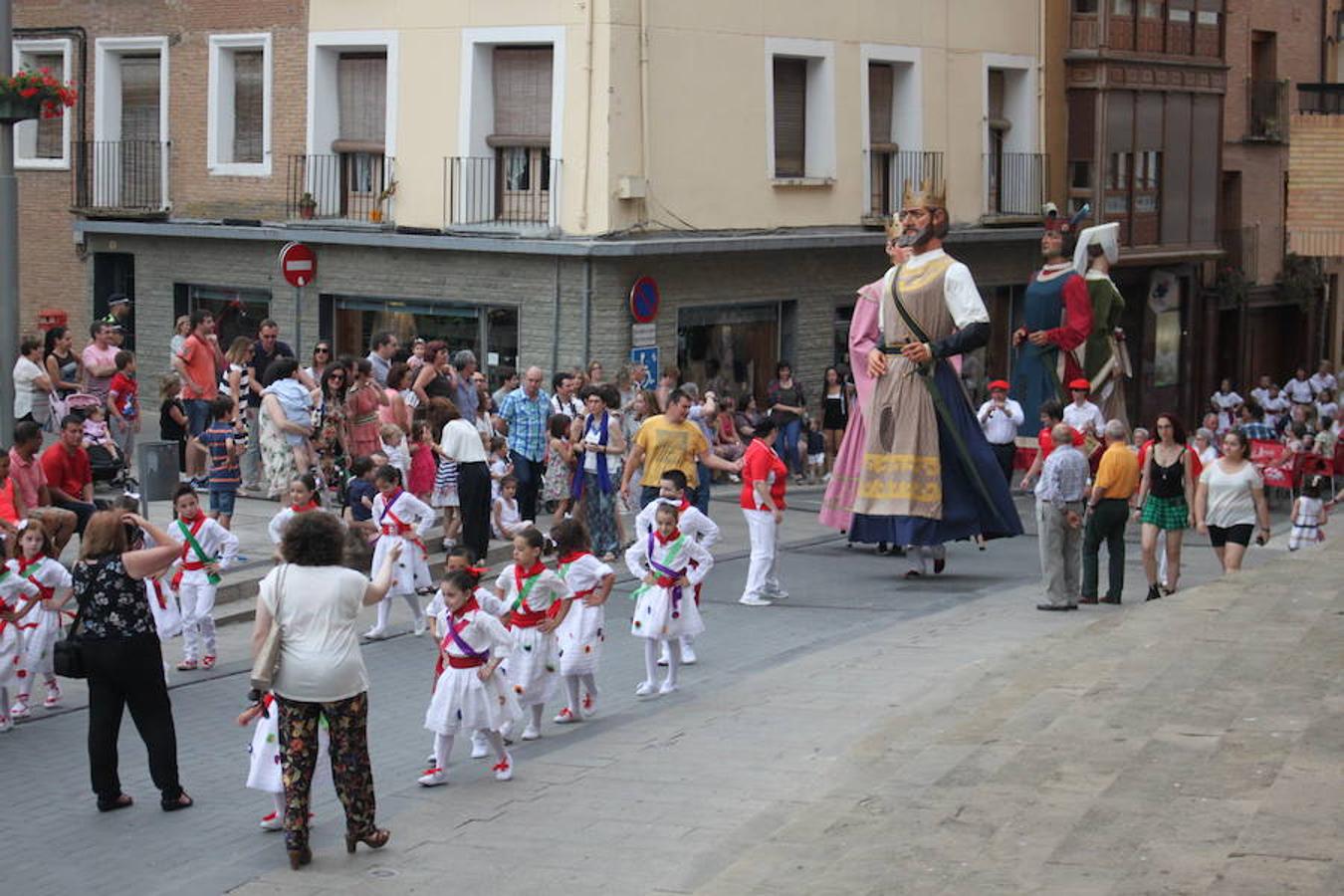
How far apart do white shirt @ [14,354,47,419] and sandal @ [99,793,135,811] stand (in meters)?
9.85

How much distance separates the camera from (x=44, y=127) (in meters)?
29.7

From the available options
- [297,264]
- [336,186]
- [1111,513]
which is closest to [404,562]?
[1111,513]

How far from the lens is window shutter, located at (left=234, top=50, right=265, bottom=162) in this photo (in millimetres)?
27984

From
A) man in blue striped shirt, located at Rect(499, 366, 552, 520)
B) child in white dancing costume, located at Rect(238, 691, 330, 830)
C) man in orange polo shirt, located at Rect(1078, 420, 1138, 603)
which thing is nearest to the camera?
child in white dancing costume, located at Rect(238, 691, 330, 830)

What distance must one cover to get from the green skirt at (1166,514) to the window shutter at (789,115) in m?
11.1

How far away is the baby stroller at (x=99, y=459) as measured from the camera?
65.3 ft

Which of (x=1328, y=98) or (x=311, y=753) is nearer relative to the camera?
(x=311, y=753)

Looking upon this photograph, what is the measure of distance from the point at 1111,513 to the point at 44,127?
18.0m

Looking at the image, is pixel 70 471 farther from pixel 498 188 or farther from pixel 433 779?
pixel 498 188

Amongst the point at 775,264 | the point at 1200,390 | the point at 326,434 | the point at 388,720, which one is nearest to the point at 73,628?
the point at 388,720

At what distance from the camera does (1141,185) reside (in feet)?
119

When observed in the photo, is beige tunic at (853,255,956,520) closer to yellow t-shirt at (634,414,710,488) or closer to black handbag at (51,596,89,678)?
yellow t-shirt at (634,414,710,488)

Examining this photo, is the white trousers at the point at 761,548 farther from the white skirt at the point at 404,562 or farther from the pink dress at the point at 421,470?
the pink dress at the point at 421,470

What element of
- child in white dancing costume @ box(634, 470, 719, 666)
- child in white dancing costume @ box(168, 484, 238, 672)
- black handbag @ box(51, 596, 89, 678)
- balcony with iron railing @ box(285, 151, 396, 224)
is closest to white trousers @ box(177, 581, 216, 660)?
child in white dancing costume @ box(168, 484, 238, 672)
